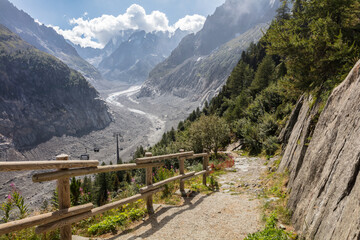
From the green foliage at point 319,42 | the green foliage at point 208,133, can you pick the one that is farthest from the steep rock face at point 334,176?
the green foliage at point 208,133

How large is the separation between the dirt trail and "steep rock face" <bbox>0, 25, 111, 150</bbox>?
15546 cm

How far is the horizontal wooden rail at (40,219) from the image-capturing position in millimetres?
3365

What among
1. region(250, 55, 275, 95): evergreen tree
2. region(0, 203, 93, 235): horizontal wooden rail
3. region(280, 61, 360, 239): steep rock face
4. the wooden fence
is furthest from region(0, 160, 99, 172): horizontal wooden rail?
region(250, 55, 275, 95): evergreen tree

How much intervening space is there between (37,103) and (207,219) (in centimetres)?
19220

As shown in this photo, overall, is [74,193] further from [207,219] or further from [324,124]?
[324,124]

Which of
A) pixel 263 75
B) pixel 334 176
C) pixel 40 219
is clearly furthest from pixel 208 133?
pixel 263 75

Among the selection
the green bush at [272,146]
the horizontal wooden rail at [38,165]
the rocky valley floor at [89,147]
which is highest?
the horizontal wooden rail at [38,165]

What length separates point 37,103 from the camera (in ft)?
529

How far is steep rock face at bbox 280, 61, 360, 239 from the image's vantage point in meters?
3.29

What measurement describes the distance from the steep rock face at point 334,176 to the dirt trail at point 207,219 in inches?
58.4

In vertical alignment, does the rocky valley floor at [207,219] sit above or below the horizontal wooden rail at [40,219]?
below

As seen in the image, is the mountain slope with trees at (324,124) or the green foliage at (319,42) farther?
the green foliage at (319,42)

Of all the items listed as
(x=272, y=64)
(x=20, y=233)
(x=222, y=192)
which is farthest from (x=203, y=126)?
(x=272, y=64)

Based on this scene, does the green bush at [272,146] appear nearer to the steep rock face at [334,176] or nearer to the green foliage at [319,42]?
the green foliage at [319,42]
